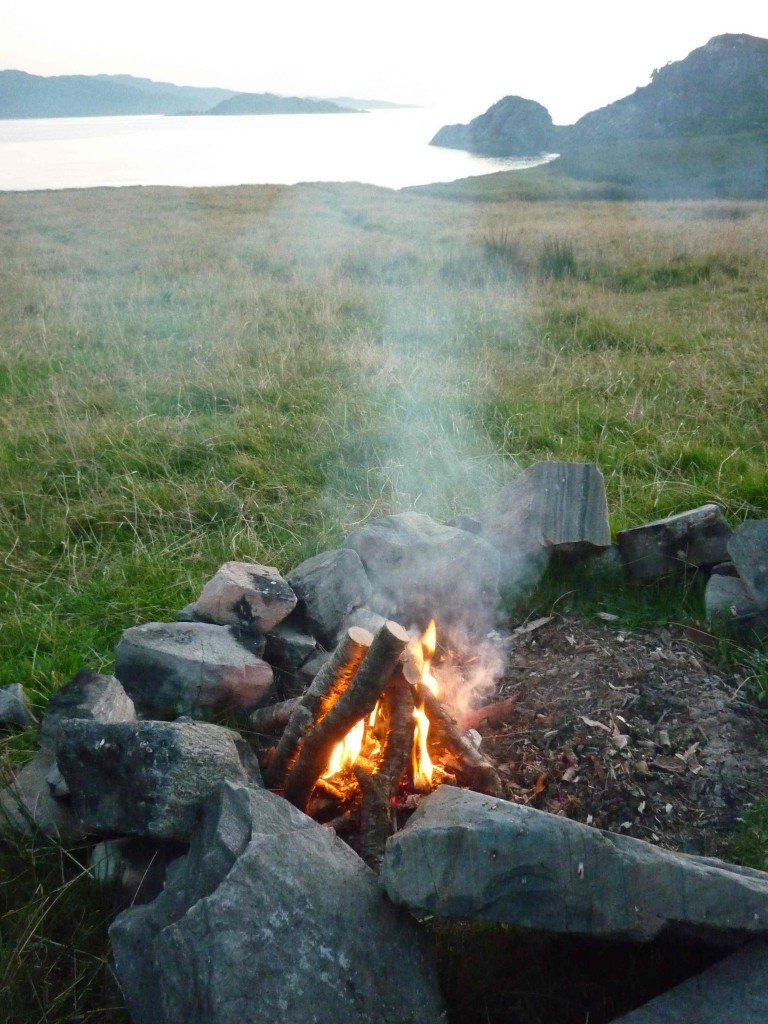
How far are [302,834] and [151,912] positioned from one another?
44 cm

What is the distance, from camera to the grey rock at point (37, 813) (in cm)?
282

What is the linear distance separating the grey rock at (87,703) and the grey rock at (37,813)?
171 millimetres

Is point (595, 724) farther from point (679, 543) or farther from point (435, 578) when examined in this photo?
point (679, 543)

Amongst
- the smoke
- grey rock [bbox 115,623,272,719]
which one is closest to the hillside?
the smoke

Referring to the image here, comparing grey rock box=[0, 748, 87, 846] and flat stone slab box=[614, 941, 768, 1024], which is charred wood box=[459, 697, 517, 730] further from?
grey rock box=[0, 748, 87, 846]

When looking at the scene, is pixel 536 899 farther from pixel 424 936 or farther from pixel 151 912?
pixel 151 912

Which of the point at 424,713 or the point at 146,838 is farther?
the point at 424,713

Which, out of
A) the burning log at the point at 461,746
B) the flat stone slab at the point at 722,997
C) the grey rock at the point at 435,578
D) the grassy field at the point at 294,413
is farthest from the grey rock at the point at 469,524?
the flat stone slab at the point at 722,997

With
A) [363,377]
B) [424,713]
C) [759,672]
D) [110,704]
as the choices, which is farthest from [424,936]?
[363,377]

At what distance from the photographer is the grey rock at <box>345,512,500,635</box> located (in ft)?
12.5

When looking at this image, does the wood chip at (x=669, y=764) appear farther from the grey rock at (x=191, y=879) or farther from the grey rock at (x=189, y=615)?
the grey rock at (x=189, y=615)

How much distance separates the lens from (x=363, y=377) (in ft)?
25.2

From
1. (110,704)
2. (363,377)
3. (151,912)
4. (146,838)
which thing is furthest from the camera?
(363,377)

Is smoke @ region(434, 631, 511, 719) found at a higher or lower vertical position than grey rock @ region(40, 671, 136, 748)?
lower
